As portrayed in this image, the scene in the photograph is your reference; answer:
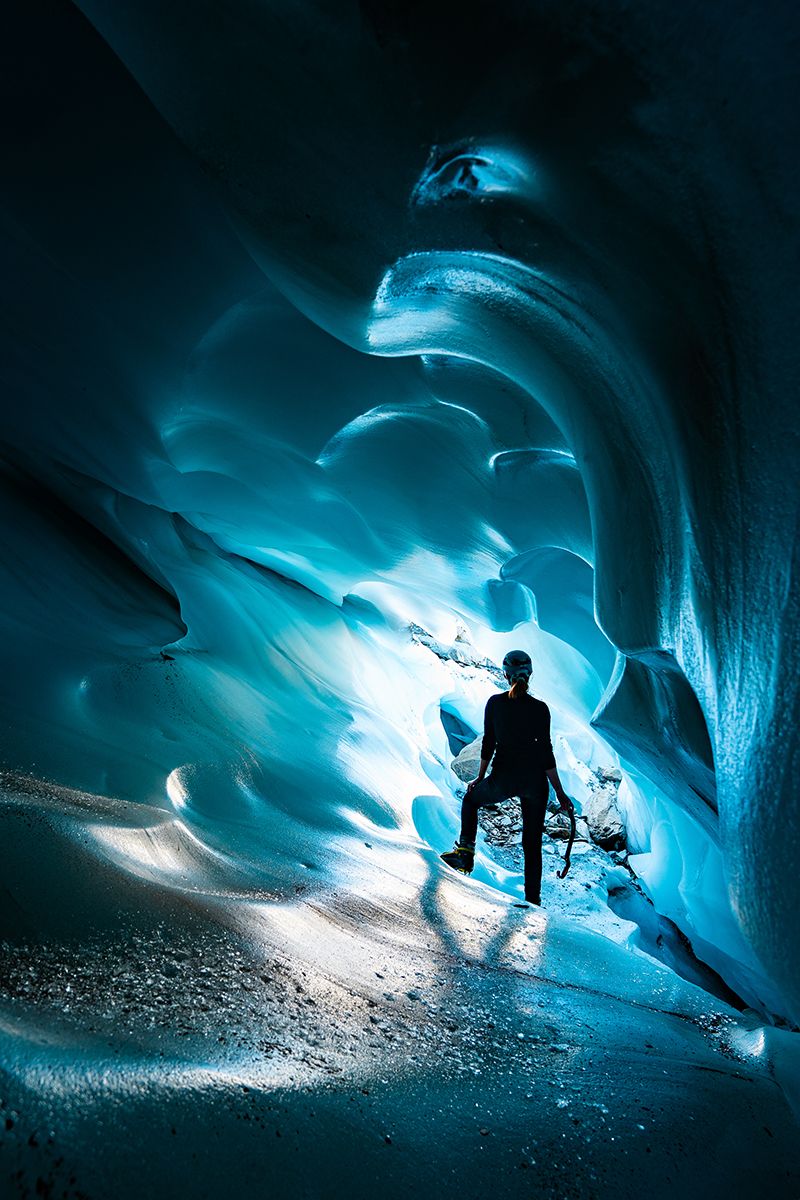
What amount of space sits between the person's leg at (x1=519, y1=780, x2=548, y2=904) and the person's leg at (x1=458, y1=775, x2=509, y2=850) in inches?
5.2

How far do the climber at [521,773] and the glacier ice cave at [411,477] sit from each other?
0.29 metres

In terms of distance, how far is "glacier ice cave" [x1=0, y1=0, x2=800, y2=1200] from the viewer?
85 centimetres

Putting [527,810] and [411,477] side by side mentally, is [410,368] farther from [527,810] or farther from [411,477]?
[527,810]

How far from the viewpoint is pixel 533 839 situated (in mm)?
2979

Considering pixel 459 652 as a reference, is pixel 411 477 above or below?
above

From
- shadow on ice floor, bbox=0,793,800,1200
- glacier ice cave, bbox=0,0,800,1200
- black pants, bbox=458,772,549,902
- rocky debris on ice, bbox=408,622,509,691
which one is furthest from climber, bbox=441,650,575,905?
rocky debris on ice, bbox=408,622,509,691

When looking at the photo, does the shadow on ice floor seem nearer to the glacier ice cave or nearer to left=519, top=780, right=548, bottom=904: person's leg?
the glacier ice cave

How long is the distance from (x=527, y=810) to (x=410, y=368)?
6.94 ft

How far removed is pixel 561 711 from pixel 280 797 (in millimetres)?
4308

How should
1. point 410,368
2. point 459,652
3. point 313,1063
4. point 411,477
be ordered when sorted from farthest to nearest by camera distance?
point 459,652
point 411,477
point 410,368
point 313,1063

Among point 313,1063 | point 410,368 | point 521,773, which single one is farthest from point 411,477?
point 313,1063

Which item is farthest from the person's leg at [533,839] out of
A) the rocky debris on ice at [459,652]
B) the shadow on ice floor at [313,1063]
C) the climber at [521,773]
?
the rocky debris on ice at [459,652]

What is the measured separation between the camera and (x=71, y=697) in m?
2.96

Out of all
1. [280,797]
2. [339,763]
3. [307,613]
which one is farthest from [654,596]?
[307,613]
